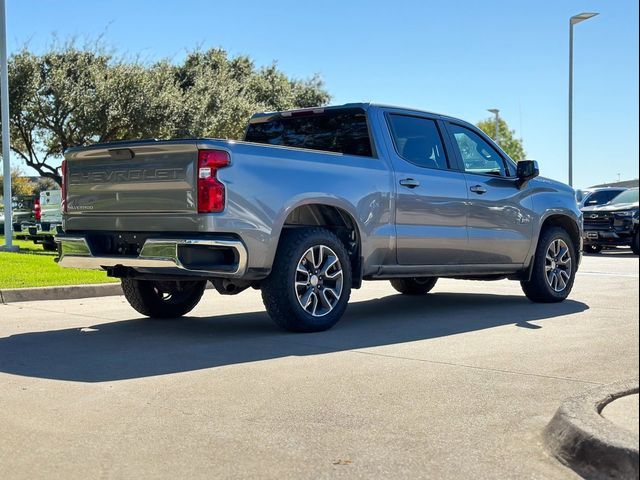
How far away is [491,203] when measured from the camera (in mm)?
8844

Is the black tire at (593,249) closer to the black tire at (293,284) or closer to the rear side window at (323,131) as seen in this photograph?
the rear side window at (323,131)

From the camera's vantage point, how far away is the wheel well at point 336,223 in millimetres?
7504

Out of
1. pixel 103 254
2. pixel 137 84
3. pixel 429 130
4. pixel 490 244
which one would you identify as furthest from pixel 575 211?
pixel 137 84

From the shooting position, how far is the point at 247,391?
5.07 meters

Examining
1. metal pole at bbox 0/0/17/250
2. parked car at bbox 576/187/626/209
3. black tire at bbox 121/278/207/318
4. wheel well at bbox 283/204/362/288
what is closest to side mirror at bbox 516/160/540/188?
wheel well at bbox 283/204/362/288

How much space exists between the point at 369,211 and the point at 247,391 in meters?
2.90

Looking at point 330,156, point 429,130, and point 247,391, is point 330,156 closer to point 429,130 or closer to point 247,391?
point 429,130

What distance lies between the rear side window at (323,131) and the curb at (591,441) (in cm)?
426

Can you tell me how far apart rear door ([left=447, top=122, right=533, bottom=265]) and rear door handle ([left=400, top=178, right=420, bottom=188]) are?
0.82 meters

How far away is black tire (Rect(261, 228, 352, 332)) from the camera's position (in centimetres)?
691

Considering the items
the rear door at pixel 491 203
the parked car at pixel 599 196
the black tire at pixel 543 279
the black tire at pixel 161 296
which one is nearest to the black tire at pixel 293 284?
the black tire at pixel 161 296

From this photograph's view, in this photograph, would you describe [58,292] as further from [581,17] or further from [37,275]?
[581,17]

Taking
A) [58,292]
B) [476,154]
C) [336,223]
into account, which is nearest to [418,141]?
[476,154]

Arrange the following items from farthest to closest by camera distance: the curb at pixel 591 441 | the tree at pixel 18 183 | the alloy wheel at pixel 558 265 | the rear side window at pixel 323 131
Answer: the tree at pixel 18 183 < the alloy wheel at pixel 558 265 < the rear side window at pixel 323 131 < the curb at pixel 591 441
